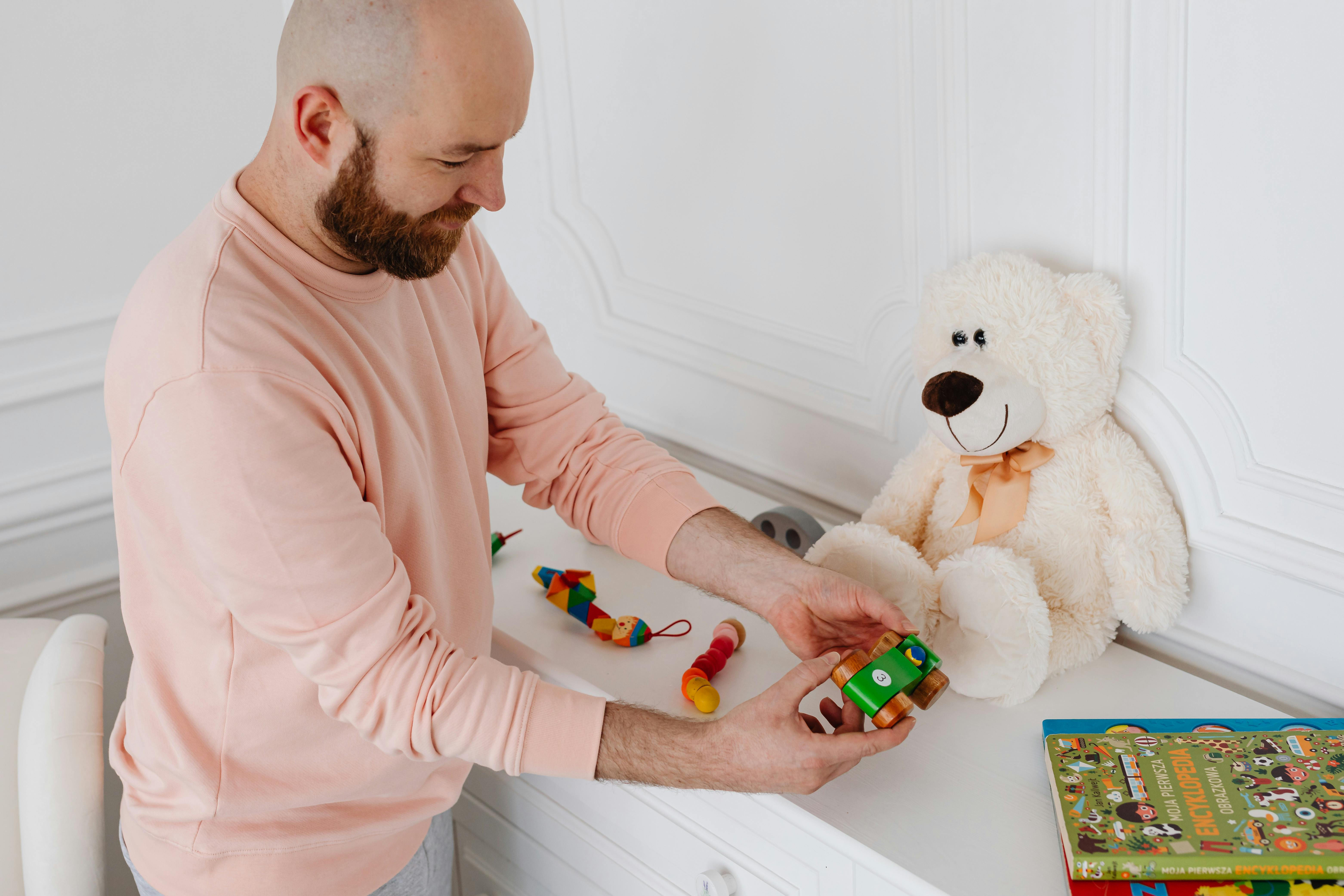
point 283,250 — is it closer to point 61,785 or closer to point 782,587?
point 782,587

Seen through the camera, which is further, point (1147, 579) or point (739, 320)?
point (739, 320)

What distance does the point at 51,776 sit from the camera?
3.59 feet

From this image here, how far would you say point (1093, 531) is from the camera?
1000mm

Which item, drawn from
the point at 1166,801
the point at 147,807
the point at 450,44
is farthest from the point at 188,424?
the point at 1166,801

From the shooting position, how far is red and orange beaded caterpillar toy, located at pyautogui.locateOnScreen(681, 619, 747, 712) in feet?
3.26

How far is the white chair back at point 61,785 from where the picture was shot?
109 centimetres

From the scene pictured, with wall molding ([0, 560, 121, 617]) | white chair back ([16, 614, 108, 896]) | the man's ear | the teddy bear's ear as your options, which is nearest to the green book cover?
the teddy bear's ear

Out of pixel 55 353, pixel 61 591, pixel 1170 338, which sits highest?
pixel 1170 338

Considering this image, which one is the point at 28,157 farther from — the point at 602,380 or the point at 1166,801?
the point at 1166,801

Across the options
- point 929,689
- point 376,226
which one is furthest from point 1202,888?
point 376,226

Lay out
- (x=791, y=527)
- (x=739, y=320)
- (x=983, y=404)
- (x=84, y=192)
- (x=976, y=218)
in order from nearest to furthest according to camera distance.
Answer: (x=983, y=404)
(x=976, y=218)
(x=791, y=527)
(x=739, y=320)
(x=84, y=192)

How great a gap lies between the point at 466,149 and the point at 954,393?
0.48 metres

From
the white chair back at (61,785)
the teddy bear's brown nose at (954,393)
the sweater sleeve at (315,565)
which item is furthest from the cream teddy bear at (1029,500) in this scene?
the white chair back at (61,785)

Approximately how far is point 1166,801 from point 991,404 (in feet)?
1.17
